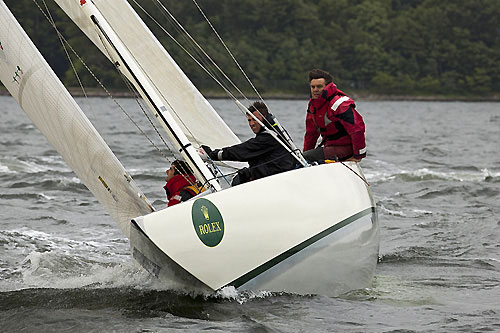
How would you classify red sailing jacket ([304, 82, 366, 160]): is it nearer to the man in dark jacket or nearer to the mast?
the man in dark jacket

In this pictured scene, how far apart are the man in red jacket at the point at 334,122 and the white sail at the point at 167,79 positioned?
130 cm

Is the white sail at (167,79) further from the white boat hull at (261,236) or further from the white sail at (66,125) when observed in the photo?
the white boat hull at (261,236)

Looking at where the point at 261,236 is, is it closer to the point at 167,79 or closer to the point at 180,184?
the point at 180,184

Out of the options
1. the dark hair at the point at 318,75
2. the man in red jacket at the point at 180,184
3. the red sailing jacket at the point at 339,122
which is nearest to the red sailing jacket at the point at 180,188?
the man in red jacket at the point at 180,184

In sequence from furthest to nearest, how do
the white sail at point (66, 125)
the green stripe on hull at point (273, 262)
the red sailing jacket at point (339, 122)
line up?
the white sail at point (66, 125) < the red sailing jacket at point (339, 122) < the green stripe on hull at point (273, 262)

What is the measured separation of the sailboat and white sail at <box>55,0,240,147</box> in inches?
31.2

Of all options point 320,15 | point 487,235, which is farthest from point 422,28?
point 487,235

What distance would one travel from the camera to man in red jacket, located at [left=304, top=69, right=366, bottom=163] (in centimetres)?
707

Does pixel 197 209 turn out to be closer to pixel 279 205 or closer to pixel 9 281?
pixel 279 205

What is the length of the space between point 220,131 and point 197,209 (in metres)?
2.54

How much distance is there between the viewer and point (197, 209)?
5.97 m

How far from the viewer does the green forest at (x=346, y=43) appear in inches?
3147

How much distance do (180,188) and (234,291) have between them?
1495 mm

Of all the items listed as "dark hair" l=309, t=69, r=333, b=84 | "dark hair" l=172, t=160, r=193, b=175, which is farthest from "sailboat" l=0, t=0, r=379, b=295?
"dark hair" l=309, t=69, r=333, b=84
